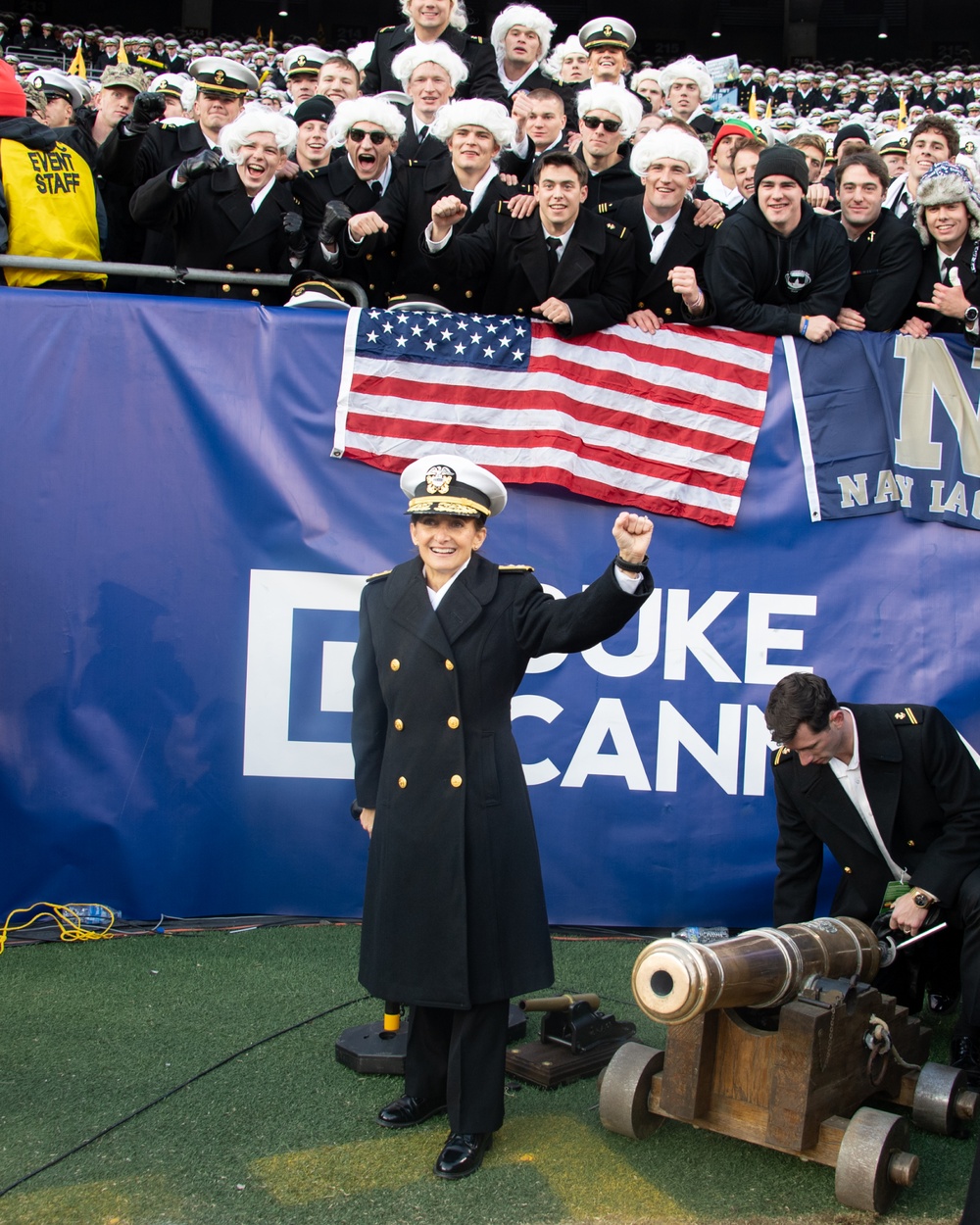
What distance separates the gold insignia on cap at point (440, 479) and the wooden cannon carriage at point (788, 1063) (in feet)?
4.41

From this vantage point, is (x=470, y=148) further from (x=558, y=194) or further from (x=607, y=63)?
(x=607, y=63)

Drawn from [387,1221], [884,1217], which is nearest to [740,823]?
[884,1217]

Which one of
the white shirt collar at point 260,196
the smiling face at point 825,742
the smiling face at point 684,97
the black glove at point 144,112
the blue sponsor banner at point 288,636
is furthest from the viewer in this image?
the smiling face at point 684,97

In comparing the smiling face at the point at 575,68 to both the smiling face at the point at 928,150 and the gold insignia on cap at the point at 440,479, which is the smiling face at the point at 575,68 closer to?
the smiling face at the point at 928,150

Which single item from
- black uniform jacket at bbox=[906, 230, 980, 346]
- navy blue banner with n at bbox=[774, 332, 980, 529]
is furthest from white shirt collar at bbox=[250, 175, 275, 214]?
black uniform jacket at bbox=[906, 230, 980, 346]

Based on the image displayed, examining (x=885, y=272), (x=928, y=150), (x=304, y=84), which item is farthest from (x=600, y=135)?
(x=304, y=84)

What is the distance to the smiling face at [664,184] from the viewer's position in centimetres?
570

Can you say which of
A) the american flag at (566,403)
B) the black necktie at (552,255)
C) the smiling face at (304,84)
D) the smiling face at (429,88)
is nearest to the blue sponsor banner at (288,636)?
the american flag at (566,403)

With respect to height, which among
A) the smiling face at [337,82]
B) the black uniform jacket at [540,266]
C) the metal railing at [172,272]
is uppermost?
the smiling face at [337,82]

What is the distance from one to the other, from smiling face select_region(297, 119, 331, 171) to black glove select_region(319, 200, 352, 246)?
46.9 inches

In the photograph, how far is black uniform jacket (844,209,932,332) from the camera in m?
5.67

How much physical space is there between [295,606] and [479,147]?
89.5 inches

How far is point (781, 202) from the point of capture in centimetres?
557

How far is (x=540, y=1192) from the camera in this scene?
3299 mm
